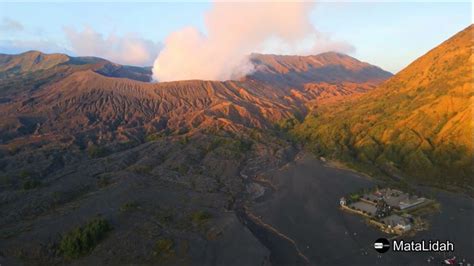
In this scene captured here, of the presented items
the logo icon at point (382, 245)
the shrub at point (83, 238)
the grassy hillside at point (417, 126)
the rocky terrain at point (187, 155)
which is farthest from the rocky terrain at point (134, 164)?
the grassy hillside at point (417, 126)

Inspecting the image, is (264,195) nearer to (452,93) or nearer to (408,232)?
(408,232)

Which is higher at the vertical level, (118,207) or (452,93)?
(452,93)

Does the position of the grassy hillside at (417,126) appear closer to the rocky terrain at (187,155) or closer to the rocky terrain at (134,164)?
the rocky terrain at (187,155)

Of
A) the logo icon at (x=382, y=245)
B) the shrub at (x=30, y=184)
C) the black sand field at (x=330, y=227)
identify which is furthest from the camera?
the shrub at (x=30, y=184)

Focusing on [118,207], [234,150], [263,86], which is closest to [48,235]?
[118,207]

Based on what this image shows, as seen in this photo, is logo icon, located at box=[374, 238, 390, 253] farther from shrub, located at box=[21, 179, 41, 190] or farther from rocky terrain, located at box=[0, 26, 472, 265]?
shrub, located at box=[21, 179, 41, 190]

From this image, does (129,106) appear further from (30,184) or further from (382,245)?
(382,245)
